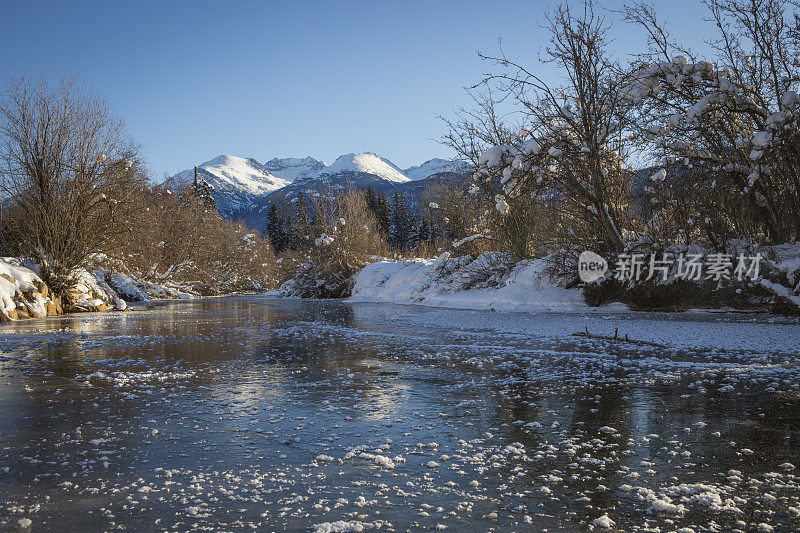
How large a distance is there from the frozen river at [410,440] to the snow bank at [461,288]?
8431mm

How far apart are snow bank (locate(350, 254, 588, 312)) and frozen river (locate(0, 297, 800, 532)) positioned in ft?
27.7

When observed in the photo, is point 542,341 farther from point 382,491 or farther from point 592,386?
point 382,491

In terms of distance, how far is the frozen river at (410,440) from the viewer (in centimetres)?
264

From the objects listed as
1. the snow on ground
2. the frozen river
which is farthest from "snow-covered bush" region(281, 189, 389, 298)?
the frozen river

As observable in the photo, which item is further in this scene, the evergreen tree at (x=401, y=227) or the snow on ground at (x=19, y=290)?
the evergreen tree at (x=401, y=227)

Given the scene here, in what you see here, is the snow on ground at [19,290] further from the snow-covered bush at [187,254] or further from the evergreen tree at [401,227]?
the evergreen tree at [401,227]

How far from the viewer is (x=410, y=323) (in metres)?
13.3

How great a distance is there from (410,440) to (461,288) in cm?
1749

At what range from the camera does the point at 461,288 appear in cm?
2119

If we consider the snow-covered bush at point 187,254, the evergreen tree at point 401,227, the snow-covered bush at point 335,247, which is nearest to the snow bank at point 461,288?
the snow-covered bush at point 335,247

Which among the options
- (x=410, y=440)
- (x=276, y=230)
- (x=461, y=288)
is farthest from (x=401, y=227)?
(x=410, y=440)

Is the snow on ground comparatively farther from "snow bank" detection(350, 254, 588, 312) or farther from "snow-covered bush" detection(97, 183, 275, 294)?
"snow bank" detection(350, 254, 588, 312)

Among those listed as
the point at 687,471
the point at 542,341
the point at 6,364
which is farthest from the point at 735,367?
the point at 6,364

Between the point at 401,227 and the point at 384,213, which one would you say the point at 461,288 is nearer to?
the point at 384,213
